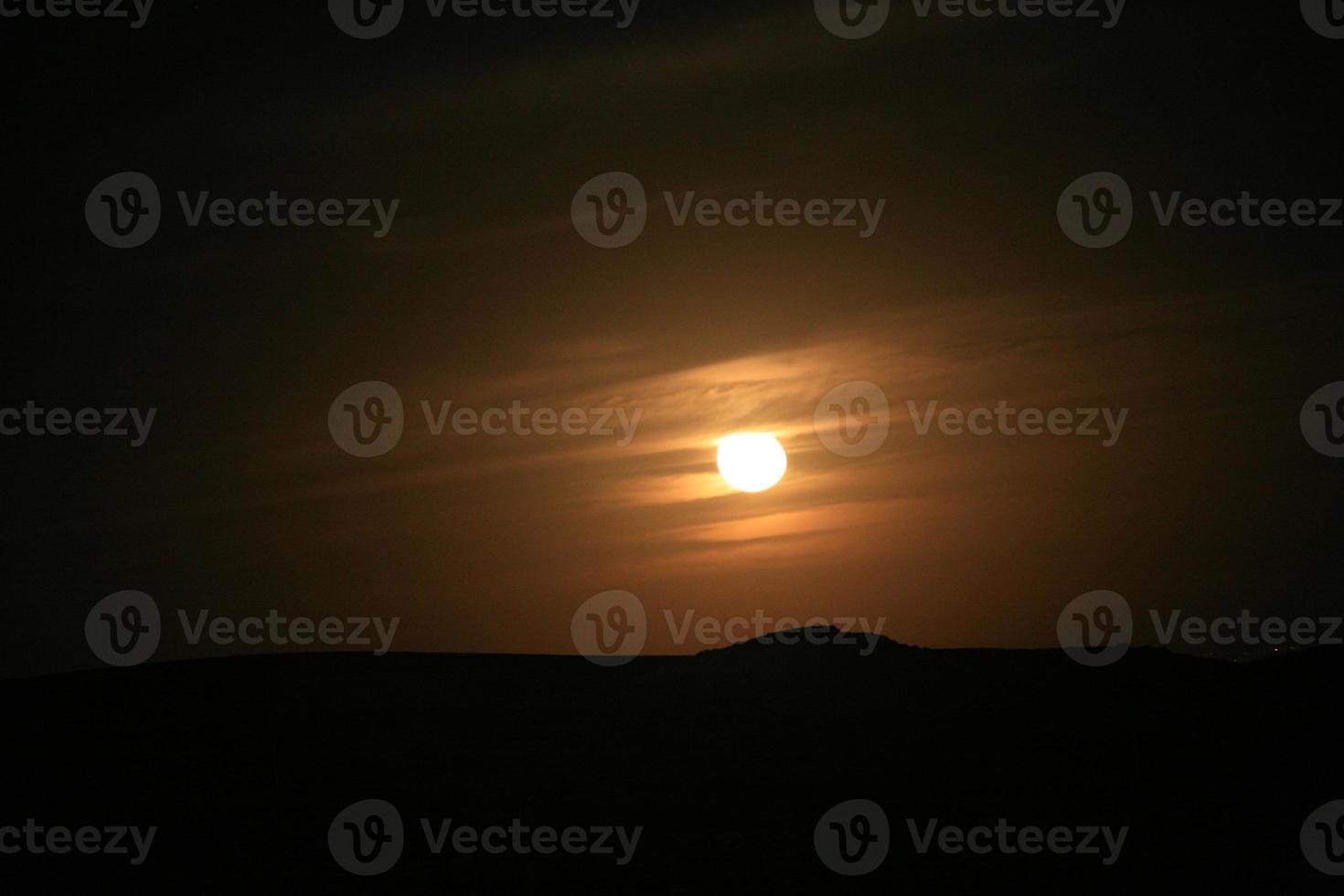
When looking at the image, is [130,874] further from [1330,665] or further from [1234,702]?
[1330,665]

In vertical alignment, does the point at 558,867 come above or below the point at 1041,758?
below

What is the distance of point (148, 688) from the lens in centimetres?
3744

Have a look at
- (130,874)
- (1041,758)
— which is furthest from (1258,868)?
(130,874)

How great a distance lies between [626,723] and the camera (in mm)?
30312

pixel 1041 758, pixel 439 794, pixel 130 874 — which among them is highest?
pixel 1041 758

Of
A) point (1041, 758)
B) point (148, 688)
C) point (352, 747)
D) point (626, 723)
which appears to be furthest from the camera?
point (148, 688)

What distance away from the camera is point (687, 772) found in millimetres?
24938

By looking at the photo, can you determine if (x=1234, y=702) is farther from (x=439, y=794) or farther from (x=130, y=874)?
(x=130, y=874)

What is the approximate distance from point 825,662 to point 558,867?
30.3m

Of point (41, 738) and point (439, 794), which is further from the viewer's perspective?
point (41, 738)

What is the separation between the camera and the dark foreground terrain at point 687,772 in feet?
58.2

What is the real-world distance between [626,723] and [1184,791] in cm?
1348

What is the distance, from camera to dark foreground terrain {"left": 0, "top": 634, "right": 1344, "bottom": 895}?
1773 cm

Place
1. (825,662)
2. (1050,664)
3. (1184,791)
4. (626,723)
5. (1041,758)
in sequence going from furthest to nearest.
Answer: (825,662), (1050,664), (626,723), (1041,758), (1184,791)
